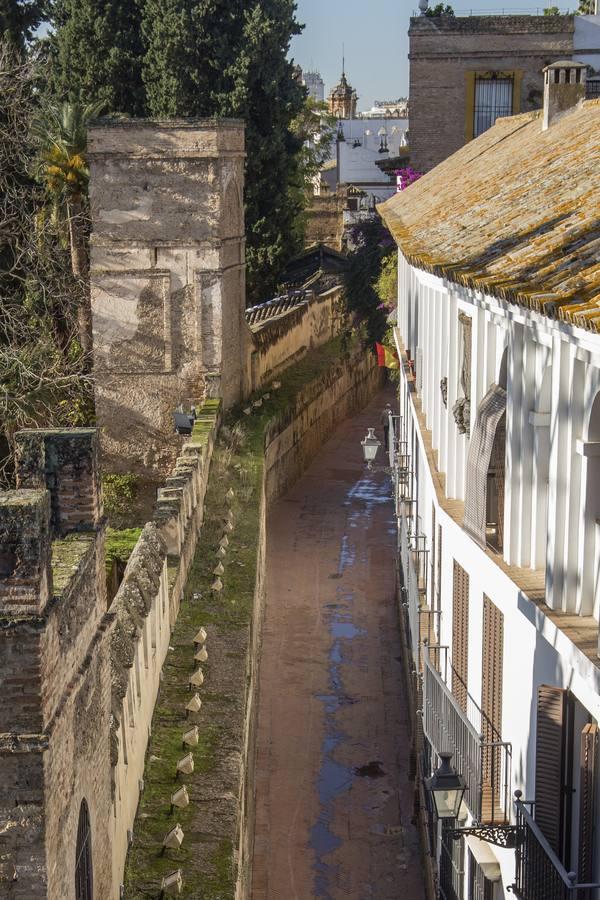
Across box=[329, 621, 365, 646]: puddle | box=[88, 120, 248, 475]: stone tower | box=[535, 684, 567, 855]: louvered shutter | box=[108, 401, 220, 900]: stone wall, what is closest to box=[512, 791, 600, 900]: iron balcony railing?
box=[535, 684, 567, 855]: louvered shutter

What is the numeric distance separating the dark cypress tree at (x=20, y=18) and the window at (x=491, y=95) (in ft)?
36.5

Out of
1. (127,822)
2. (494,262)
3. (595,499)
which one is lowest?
(127,822)

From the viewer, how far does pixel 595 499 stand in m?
7.58

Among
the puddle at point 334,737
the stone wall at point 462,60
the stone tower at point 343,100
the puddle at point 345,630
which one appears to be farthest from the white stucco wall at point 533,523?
the stone tower at point 343,100

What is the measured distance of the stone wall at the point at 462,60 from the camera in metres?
31.7

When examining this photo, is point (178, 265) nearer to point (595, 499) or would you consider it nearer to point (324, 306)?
point (324, 306)

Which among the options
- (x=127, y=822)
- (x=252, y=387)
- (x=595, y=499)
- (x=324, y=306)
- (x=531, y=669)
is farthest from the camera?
(x=324, y=306)

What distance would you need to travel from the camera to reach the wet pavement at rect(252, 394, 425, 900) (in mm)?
13672

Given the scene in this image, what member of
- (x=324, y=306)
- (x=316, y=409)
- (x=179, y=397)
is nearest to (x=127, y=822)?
(x=179, y=397)

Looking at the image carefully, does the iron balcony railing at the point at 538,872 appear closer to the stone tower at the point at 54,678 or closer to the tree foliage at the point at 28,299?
the stone tower at the point at 54,678

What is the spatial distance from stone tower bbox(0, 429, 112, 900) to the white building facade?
2.49 metres

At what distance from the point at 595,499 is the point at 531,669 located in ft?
4.34

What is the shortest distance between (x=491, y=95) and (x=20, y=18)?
39.2 feet

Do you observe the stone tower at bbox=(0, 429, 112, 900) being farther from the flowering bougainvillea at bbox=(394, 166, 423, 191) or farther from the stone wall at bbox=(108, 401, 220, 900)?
the flowering bougainvillea at bbox=(394, 166, 423, 191)
